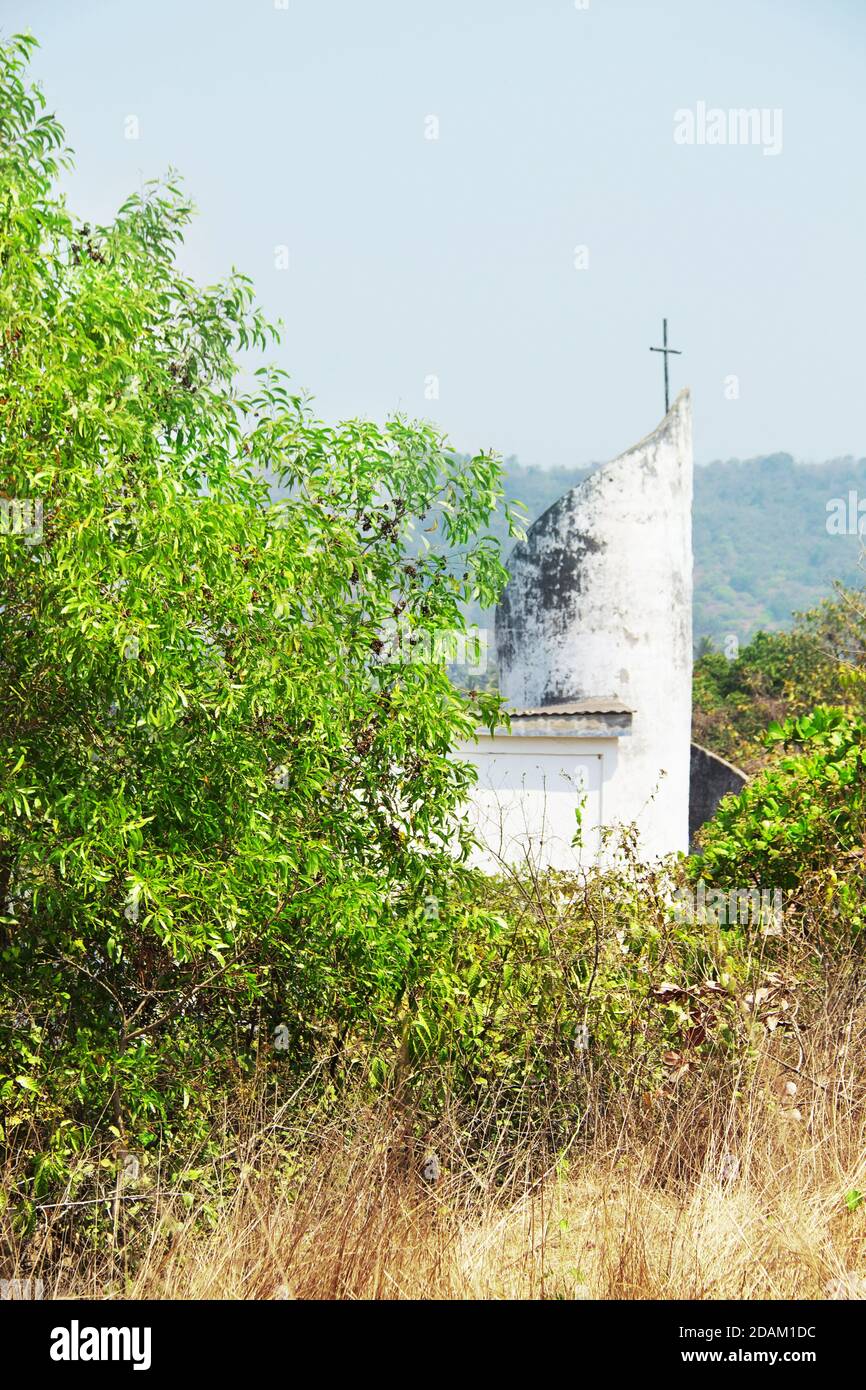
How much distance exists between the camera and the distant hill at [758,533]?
3984 inches

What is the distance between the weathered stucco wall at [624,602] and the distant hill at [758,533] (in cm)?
7548

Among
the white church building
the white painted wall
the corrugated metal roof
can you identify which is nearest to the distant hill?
the white church building

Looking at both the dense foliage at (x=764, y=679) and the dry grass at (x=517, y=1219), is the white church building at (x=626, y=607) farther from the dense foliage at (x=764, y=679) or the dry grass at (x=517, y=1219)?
the dense foliage at (x=764, y=679)

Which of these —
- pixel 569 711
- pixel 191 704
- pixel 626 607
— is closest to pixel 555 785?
pixel 569 711

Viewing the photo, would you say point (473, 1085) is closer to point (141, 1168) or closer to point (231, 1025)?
point (231, 1025)

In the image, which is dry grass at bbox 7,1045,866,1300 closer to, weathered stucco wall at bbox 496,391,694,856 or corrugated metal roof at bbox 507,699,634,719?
corrugated metal roof at bbox 507,699,634,719

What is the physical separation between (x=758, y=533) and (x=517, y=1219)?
4759 inches

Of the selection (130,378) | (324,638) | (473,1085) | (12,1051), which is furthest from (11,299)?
(473,1085)

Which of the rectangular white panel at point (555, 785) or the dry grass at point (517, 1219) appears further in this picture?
the rectangular white panel at point (555, 785)

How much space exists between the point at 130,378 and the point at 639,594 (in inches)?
444

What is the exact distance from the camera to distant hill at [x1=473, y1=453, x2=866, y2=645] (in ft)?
332

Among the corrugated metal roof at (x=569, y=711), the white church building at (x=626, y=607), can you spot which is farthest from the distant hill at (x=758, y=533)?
the corrugated metal roof at (x=569, y=711)

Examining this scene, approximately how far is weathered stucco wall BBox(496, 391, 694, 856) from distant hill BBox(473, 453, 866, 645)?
248ft

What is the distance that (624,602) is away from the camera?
15.5 meters
